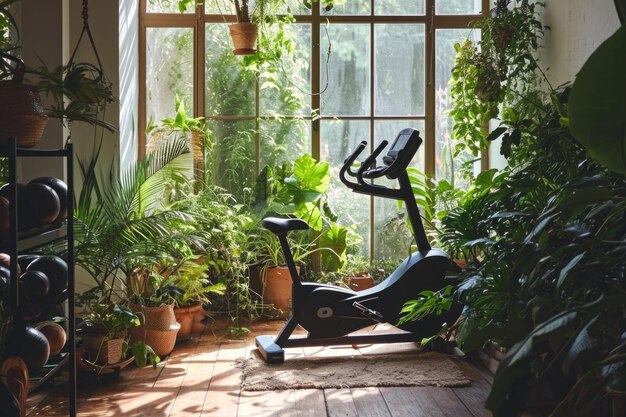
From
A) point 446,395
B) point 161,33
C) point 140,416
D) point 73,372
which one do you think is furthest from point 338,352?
point 161,33

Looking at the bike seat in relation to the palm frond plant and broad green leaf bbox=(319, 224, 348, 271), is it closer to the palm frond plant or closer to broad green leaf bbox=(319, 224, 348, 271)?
the palm frond plant

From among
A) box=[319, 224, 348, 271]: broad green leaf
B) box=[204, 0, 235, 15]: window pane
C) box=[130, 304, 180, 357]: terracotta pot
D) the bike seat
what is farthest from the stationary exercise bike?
box=[204, 0, 235, 15]: window pane

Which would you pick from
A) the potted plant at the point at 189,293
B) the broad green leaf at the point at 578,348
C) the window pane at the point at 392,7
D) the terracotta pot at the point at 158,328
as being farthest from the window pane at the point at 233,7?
the broad green leaf at the point at 578,348

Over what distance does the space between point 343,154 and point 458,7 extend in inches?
55.3

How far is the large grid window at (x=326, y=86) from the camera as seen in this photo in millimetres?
6020

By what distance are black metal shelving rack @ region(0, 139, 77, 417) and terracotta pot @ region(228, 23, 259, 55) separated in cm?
222

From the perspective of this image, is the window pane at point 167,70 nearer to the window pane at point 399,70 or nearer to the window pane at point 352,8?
the window pane at point 352,8

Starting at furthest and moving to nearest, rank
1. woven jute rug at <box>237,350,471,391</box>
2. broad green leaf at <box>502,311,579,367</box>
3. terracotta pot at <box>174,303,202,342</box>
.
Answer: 1. terracotta pot at <box>174,303,202,342</box>
2. woven jute rug at <box>237,350,471,391</box>
3. broad green leaf at <box>502,311,579,367</box>

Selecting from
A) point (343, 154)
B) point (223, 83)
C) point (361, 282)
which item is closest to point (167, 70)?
point (223, 83)

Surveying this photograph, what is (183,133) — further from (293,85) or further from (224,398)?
(224,398)

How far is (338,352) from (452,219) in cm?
117

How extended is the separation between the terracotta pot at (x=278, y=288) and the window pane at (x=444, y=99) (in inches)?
56.1

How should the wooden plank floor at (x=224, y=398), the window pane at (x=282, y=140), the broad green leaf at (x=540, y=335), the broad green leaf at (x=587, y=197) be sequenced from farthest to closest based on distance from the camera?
the window pane at (x=282, y=140), the wooden plank floor at (x=224, y=398), the broad green leaf at (x=587, y=197), the broad green leaf at (x=540, y=335)

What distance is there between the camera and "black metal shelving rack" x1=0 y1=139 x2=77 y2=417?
2.91m
